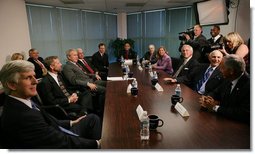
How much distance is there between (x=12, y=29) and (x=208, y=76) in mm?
4153

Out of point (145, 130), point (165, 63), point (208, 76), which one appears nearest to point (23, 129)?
point (145, 130)

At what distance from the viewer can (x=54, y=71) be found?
2504 mm

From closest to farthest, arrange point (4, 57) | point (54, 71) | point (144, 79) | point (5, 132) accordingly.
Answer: point (5, 132), point (54, 71), point (144, 79), point (4, 57)

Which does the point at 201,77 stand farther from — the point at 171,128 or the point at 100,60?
the point at 100,60

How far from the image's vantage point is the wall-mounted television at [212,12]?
4134 millimetres

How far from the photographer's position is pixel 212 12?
446cm

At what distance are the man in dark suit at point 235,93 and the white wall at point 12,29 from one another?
13.4ft

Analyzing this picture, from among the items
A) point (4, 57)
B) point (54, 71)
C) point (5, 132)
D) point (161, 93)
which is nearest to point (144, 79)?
point (161, 93)

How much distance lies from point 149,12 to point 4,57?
5.30 meters

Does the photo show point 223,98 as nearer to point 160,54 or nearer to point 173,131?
point 173,131

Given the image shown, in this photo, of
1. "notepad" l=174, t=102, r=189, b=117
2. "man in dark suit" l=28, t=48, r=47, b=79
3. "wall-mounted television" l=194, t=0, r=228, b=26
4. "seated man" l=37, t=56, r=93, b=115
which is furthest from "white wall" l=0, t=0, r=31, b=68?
"wall-mounted television" l=194, t=0, r=228, b=26

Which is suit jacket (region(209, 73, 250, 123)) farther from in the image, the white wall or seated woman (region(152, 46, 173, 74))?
the white wall

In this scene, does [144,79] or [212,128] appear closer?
[212,128]

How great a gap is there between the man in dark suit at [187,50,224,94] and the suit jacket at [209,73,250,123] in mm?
731
